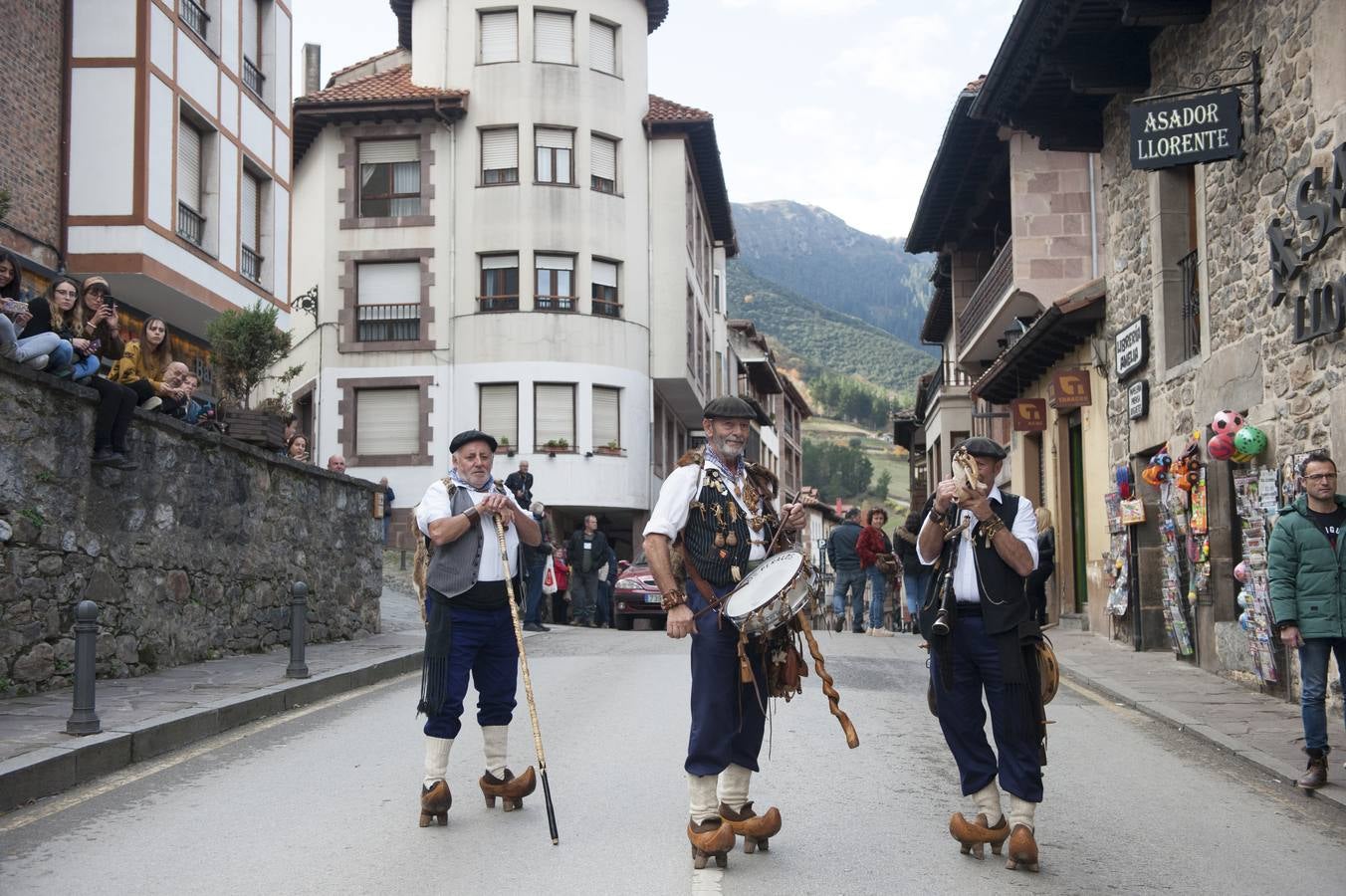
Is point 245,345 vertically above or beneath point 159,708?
above

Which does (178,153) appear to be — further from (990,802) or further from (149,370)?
(990,802)

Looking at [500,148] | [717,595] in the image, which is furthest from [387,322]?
[717,595]

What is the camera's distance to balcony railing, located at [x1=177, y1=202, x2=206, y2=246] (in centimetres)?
1984

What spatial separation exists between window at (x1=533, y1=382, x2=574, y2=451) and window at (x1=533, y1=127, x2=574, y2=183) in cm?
517

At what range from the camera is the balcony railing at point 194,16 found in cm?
1997

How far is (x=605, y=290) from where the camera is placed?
34.5m

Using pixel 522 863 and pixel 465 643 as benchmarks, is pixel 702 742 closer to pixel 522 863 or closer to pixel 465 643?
pixel 522 863

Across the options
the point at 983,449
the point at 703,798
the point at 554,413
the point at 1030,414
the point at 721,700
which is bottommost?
the point at 703,798

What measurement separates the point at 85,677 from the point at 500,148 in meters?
27.1

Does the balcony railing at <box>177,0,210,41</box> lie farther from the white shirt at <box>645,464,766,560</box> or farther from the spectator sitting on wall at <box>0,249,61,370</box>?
the white shirt at <box>645,464,766,560</box>

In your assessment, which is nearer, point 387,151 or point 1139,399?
point 1139,399

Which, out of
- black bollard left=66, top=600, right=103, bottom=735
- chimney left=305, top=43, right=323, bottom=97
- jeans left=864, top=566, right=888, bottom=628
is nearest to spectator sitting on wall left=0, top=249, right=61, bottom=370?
black bollard left=66, top=600, right=103, bottom=735

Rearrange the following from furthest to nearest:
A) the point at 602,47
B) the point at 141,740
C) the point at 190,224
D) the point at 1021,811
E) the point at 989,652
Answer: the point at 602,47, the point at 190,224, the point at 141,740, the point at 989,652, the point at 1021,811

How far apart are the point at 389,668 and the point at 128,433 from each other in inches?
147
